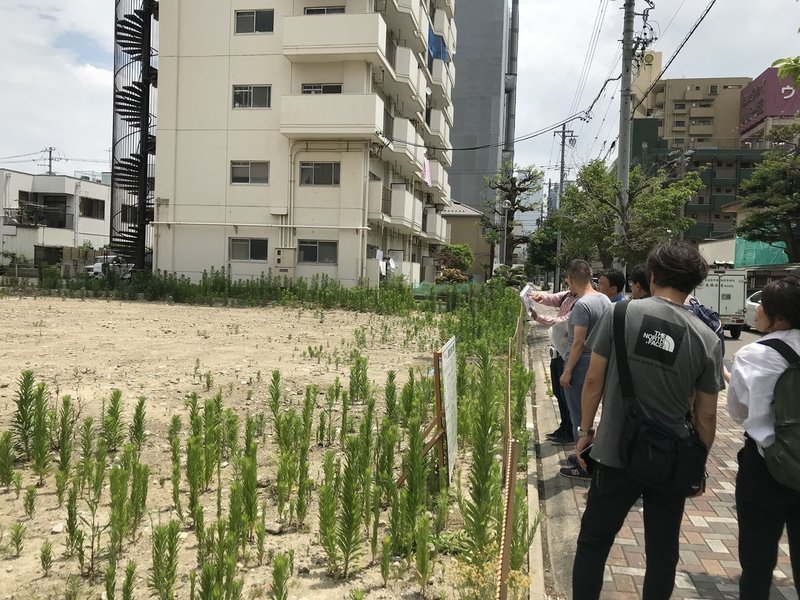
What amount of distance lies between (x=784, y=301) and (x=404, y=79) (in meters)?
26.3

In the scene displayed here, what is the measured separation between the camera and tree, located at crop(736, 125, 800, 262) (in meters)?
29.4

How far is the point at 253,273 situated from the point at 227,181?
3833 mm

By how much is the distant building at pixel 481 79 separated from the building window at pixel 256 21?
4120 centimetres

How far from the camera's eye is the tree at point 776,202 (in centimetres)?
2942

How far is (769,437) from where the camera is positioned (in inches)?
104

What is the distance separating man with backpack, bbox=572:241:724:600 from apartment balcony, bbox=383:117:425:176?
24349 millimetres

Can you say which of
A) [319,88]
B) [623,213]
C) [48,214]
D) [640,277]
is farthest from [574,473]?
[48,214]

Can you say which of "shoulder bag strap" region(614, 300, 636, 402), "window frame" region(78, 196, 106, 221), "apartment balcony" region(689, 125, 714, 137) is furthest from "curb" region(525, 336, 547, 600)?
"apartment balcony" region(689, 125, 714, 137)

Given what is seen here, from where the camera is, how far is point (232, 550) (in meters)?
2.99

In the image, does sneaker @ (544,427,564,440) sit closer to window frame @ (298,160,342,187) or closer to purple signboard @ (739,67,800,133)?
window frame @ (298,160,342,187)

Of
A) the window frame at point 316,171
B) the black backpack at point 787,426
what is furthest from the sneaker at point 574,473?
the window frame at point 316,171

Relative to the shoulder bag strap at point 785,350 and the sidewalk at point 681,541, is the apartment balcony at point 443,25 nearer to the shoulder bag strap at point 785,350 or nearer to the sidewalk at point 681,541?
the sidewalk at point 681,541

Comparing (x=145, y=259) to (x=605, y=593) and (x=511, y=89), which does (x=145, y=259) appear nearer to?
(x=605, y=593)

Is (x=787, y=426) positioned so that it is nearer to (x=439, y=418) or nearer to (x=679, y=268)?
(x=679, y=268)
